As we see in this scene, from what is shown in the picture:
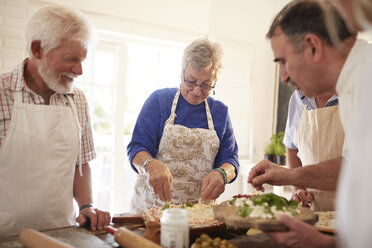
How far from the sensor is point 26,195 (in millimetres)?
1753

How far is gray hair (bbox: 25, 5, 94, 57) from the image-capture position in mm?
1752

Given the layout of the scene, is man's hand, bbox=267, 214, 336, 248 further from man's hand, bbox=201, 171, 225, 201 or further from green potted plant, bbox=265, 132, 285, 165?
green potted plant, bbox=265, 132, 285, 165

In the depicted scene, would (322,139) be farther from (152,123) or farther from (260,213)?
(152,123)

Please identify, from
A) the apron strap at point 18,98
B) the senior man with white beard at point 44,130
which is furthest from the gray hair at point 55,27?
the apron strap at point 18,98

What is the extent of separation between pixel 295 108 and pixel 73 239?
159 centimetres

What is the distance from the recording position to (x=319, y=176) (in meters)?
1.53

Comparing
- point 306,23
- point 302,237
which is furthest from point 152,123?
point 302,237

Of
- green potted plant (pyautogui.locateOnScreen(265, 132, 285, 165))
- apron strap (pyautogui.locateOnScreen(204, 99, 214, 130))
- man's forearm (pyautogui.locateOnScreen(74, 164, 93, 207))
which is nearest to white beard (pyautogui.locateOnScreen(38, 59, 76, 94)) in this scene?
man's forearm (pyautogui.locateOnScreen(74, 164, 93, 207))

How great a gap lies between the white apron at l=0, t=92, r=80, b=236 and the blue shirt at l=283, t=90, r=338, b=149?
1.40 meters

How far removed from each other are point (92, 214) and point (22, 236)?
1.22 ft

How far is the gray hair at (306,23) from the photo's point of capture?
1.36 m

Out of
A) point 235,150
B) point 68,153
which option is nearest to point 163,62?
point 235,150

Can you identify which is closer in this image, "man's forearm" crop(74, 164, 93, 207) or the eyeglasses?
"man's forearm" crop(74, 164, 93, 207)

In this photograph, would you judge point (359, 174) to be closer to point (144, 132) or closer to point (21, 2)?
point (144, 132)
